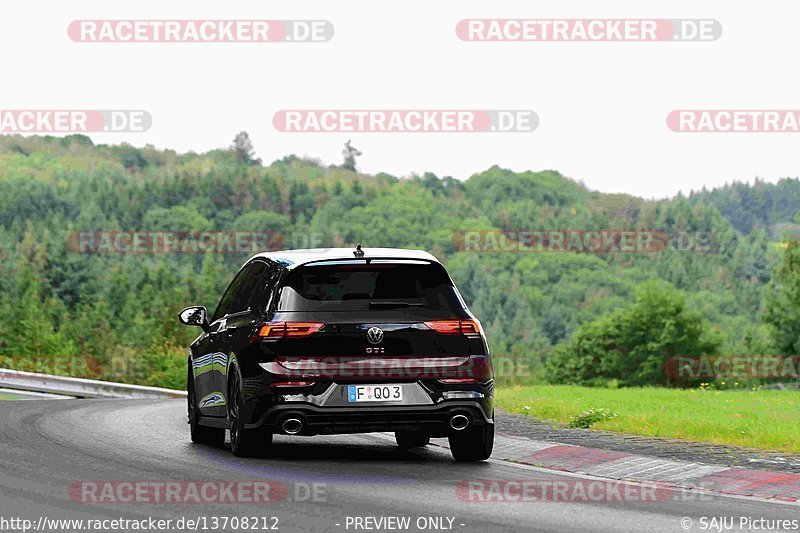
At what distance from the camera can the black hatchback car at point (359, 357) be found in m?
11.1

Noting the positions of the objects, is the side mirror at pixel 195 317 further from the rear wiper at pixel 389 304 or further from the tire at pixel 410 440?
the rear wiper at pixel 389 304

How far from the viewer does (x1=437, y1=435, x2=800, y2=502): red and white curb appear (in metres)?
10.2

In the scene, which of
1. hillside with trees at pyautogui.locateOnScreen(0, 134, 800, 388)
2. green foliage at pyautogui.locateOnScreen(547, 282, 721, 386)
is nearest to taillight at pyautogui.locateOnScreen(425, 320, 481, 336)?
green foliage at pyautogui.locateOnScreen(547, 282, 721, 386)

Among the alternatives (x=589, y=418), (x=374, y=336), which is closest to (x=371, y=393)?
(x=374, y=336)

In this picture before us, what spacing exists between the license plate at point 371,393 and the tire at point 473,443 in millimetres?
938

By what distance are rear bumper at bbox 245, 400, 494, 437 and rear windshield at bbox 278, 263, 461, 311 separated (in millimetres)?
874

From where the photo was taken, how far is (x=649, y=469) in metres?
11.2

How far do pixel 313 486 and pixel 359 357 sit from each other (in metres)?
1.53

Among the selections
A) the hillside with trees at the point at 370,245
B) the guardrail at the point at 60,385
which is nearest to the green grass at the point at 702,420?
the guardrail at the point at 60,385

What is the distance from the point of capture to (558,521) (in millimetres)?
8430

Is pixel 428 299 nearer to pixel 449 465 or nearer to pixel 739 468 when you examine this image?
pixel 449 465

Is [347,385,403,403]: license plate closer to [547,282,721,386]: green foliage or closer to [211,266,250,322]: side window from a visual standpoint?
[211,266,250,322]: side window

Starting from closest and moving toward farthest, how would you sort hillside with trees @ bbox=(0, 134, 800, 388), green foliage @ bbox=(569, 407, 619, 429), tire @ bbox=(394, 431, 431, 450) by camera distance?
tire @ bbox=(394, 431, 431, 450) → green foliage @ bbox=(569, 407, 619, 429) → hillside with trees @ bbox=(0, 134, 800, 388)

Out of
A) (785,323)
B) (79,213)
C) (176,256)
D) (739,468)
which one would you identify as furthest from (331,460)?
(79,213)
